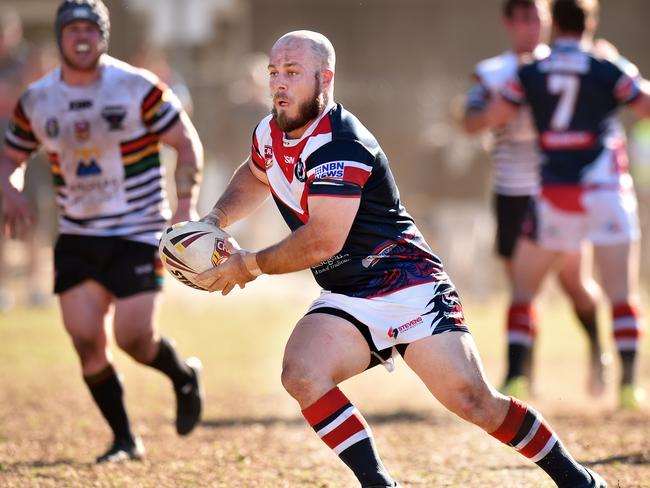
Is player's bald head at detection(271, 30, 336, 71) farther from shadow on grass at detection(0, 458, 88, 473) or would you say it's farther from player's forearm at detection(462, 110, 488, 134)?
player's forearm at detection(462, 110, 488, 134)

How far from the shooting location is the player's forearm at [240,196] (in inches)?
224

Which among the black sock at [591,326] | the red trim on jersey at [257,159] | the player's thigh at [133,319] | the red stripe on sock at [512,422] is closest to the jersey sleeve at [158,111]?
the player's thigh at [133,319]

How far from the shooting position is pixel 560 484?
535cm

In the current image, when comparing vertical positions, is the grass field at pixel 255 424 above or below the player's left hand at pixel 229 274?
below

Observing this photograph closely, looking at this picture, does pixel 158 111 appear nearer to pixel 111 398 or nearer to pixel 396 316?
pixel 111 398

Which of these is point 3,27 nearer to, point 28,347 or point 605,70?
point 28,347

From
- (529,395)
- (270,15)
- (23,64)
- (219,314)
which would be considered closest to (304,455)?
(529,395)

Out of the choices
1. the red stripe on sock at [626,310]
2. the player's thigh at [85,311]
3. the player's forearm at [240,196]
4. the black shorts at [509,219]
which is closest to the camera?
the player's forearm at [240,196]

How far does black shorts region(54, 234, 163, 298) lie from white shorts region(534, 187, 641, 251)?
3.00 meters

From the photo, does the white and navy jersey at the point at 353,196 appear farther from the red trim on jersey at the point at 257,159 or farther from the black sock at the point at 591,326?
the black sock at the point at 591,326

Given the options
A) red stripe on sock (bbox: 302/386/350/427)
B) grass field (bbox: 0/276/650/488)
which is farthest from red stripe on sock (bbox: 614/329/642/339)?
red stripe on sock (bbox: 302/386/350/427)

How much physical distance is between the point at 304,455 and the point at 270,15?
53.2ft

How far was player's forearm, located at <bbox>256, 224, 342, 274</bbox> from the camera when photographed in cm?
503

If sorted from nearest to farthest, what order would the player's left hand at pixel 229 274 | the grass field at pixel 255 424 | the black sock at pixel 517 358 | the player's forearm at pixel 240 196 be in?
the player's left hand at pixel 229 274, the player's forearm at pixel 240 196, the grass field at pixel 255 424, the black sock at pixel 517 358
